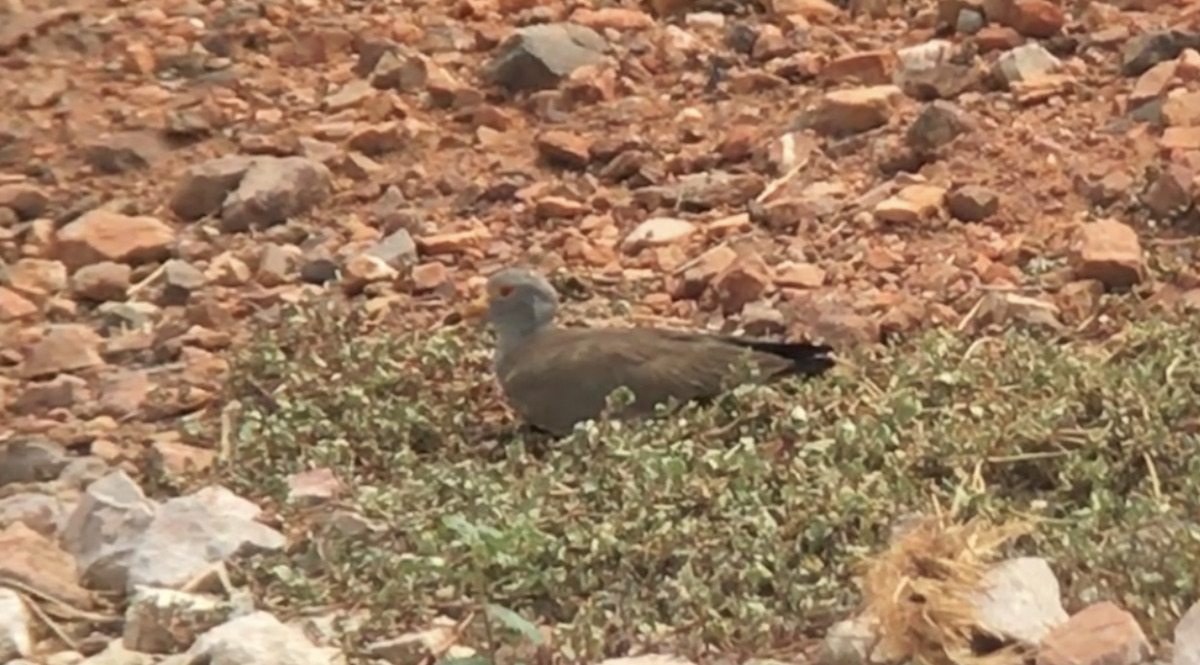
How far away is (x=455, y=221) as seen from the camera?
4.18 meters

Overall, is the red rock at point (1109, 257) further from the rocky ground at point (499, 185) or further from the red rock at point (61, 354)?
the red rock at point (61, 354)

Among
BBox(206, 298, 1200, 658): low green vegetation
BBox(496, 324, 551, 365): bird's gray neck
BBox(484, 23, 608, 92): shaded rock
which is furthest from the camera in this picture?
BBox(484, 23, 608, 92): shaded rock

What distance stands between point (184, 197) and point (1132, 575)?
2359 millimetres

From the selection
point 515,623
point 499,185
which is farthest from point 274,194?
point 515,623

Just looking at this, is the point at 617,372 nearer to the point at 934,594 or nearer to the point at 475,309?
the point at 475,309

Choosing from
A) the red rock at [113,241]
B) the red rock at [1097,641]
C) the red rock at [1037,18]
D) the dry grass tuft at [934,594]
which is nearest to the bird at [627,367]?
the dry grass tuft at [934,594]

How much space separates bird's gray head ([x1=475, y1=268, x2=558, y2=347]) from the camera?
346 cm

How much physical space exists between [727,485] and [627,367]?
46 cm

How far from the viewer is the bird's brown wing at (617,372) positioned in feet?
10.5

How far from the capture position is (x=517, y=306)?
3.47 metres

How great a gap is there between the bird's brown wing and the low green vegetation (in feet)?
0.15

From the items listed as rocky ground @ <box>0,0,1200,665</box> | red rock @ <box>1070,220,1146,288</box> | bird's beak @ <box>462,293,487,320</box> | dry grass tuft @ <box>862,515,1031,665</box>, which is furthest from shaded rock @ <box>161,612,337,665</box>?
red rock @ <box>1070,220,1146,288</box>

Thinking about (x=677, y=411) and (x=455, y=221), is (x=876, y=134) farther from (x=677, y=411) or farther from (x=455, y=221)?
(x=677, y=411)

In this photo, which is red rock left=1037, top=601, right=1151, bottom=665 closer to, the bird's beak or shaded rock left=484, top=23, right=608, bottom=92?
the bird's beak
